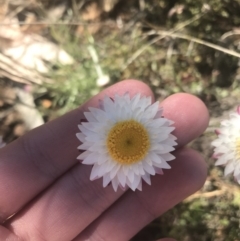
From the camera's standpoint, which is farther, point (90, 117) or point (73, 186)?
point (73, 186)

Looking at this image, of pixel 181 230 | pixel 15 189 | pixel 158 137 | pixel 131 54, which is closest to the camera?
pixel 158 137

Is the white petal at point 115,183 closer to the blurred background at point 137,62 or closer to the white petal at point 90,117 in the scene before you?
the white petal at point 90,117

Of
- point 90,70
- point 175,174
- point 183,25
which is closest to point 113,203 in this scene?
point 175,174

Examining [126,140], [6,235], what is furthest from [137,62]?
[6,235]

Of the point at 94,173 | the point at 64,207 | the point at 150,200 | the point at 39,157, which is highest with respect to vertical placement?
the point at 39,157

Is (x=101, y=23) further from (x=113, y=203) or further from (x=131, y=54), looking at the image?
(x=113, y=203)

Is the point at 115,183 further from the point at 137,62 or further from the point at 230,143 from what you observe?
the point at 137,62
